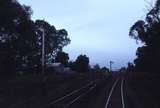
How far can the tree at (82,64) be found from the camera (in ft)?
466

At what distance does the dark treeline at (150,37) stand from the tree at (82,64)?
1545cm

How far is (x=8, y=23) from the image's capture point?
69062 mm

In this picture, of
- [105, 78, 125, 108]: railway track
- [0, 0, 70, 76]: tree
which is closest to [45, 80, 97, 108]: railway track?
[105, 78, 125, 108]: railway track

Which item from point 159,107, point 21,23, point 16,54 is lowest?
point 159,107

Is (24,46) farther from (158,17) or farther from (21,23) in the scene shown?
(158,17)

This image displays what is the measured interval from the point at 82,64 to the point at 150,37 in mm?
47673

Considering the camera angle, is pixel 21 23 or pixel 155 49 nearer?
pixel 21 23

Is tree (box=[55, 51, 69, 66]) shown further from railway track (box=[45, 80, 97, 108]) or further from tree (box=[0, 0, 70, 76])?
railway track (box=[45, 80, 97, 108])

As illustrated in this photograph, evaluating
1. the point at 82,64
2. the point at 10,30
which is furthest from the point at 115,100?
the point at 82,64

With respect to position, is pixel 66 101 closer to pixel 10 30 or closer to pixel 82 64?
pixel 10 30

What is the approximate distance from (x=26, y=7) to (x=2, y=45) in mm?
10262

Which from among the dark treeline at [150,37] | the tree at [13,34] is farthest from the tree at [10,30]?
the dark treeline at [150,37]

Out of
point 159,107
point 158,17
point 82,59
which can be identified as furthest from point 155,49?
point 159,107

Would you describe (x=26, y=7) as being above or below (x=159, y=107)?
above
